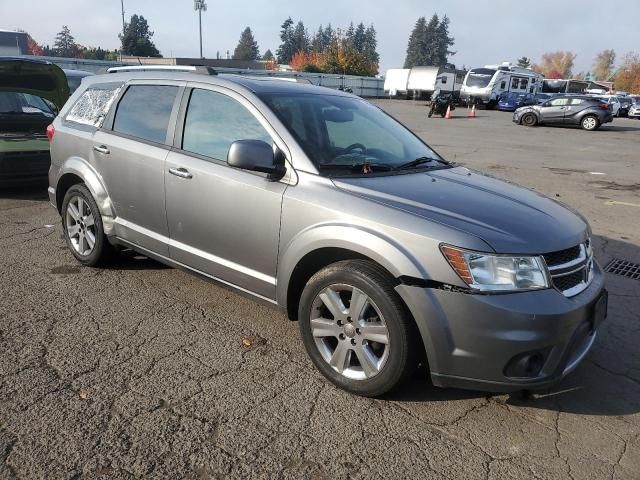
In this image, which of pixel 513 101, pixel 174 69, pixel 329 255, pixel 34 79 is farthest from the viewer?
pixel 513 101

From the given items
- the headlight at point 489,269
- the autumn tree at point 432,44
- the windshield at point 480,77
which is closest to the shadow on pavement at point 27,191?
the headlight at point 489,269

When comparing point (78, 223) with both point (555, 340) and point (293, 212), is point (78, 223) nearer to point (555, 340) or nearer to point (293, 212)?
point (293, 212)

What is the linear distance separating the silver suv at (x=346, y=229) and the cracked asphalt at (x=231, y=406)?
0.93 ft

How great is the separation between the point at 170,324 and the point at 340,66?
6264cm

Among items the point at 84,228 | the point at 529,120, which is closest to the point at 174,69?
the point at 84,228

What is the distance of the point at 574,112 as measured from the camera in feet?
77.6

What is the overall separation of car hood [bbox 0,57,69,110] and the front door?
4743mm

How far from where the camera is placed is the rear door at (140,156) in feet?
13.1

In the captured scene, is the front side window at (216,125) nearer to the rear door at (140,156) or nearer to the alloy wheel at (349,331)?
the rear door at (140,156)

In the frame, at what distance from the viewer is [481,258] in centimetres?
261

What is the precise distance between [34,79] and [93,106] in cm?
387

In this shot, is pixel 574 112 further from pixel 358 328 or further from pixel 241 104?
pixel 358 328

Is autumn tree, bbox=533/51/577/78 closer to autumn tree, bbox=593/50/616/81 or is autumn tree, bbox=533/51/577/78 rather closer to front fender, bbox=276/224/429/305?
autumn tree, bbox=593/50/616/81

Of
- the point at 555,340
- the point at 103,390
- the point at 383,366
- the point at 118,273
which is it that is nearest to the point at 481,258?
the point at 555,340
